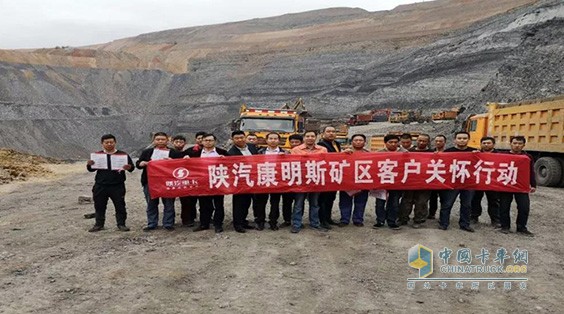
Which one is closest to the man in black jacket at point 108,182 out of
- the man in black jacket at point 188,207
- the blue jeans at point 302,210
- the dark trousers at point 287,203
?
the man in black jacket at point 188,207

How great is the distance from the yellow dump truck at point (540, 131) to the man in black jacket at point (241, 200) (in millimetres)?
9460

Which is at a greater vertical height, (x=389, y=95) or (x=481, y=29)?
(x=481, y=29)

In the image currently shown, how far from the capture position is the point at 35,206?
10.5m

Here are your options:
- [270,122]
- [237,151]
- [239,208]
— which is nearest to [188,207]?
[239,208]

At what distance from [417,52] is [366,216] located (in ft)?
141

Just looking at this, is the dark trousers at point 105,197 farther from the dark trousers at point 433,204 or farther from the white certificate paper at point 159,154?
the dark trousers at point 433,204

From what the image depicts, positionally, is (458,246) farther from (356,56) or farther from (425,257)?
(356,56)

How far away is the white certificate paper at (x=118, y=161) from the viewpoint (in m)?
6.88

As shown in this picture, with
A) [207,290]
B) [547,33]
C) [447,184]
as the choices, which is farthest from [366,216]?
[547,33]

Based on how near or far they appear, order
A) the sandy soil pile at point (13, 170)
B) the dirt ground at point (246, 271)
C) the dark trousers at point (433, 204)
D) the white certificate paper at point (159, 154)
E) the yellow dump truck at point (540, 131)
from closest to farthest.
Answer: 1. the dirt ground at point (246, 271)
2. the white certificate paper at point (159, 154)
3. the dark trousers at point (433, 204)
4. the yellow dump truck at point (540, 131)
5. the sandy soil pile at point (13, 170)

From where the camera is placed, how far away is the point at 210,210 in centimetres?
717

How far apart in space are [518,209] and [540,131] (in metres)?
6.66

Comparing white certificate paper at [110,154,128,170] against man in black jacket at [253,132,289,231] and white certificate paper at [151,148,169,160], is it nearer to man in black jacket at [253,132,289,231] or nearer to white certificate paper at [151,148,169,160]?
white certificate paper at [151,148,169,160]

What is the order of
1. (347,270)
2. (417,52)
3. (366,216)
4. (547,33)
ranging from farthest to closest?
(417,52) → (547,33) → (366,216) → (347,270)
